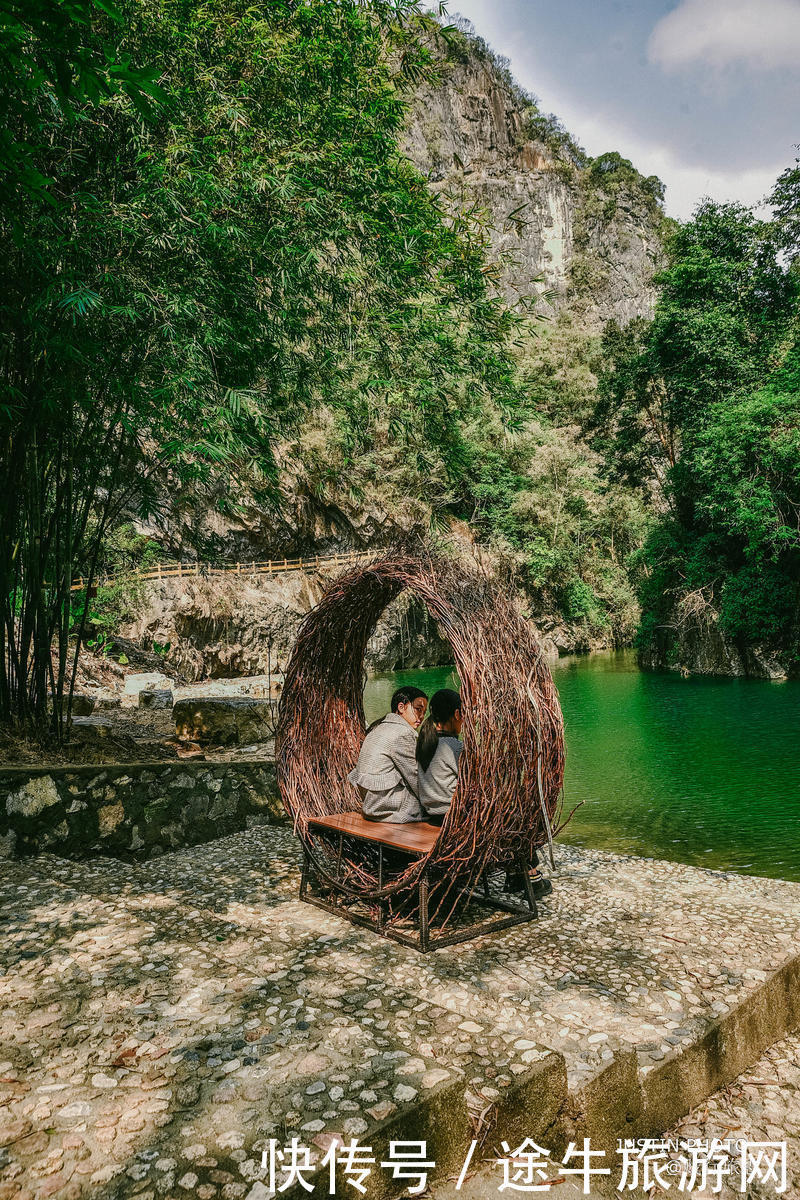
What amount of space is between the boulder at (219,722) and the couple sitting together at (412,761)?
539 cm

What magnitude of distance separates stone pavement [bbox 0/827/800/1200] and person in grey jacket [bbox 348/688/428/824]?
0.71 m

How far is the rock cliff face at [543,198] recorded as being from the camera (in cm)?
5528

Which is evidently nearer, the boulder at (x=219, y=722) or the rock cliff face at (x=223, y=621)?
the boulder at (x=219, y=722)

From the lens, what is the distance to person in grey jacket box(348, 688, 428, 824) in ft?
14.6

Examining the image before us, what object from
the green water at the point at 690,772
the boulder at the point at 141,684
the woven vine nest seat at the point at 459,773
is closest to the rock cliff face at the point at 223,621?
the boulder at the point at 141,684

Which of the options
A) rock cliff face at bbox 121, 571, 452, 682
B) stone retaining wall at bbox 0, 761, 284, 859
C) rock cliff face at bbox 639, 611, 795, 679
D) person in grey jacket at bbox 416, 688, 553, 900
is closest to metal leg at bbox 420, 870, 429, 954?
person in grey jacket at bbox 416, 688, 553, 900

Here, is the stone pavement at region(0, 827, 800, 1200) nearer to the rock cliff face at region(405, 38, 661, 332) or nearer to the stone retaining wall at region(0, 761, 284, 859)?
the stone retaining wall at region(0, 761, 284, 859)

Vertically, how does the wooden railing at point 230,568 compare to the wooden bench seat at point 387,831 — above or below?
above

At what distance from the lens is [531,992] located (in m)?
3.43

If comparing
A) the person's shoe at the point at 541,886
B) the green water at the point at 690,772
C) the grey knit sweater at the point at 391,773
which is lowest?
the green water at the point at 690,772

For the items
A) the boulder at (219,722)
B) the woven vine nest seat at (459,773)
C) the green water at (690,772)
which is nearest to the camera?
the woven vine nest seat at (459,773)

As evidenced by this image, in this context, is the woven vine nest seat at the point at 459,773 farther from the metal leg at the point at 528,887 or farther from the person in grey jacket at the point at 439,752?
the person in grey jacket at the point at 439,752

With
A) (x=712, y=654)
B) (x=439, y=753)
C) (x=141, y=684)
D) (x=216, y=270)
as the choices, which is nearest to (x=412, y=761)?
(x=439, y=753)

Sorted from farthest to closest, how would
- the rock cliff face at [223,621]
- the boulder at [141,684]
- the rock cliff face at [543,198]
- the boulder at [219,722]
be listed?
1. the rock cliff face at [543,198]
2. the rock cliff face at [223,621]
3. the boulder at [141,684]
4. the boulder at [219,722]
